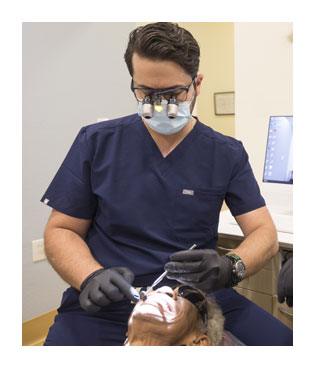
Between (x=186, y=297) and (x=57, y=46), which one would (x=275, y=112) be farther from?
(x=186, y=297)

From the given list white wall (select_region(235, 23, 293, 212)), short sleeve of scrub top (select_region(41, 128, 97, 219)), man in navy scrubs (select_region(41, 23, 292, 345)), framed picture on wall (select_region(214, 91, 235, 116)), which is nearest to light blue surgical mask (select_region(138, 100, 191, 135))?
man in navy scrubs (select_region(41, 23, 292, 345))

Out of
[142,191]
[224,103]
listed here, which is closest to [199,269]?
[142,191]

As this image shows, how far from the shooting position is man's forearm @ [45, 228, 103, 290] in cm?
114

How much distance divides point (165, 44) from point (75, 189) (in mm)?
495

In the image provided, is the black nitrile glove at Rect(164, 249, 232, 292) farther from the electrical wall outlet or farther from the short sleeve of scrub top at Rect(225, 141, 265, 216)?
the electrical wall outlet

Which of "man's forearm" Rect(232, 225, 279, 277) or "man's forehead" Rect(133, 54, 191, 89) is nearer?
"man's forehead" Rect(133, 54, 191, 89)

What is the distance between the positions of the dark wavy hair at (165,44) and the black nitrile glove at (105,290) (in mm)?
593

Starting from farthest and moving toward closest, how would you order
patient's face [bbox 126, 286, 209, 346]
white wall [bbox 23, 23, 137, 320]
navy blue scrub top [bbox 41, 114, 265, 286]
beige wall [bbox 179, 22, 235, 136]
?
beige wall [bbox 179, 22, 235, 136], white wall [bbox 23, 23, 137, 320], navy blue scrub top [bbox 41, 114, 265, 286], patient's face [bbox 126, 286, 209, 346]

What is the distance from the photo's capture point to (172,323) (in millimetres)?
950

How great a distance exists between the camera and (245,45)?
2131 mm

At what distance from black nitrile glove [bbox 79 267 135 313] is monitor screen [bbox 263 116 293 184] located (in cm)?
111

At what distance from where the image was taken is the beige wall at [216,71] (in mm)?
3439
